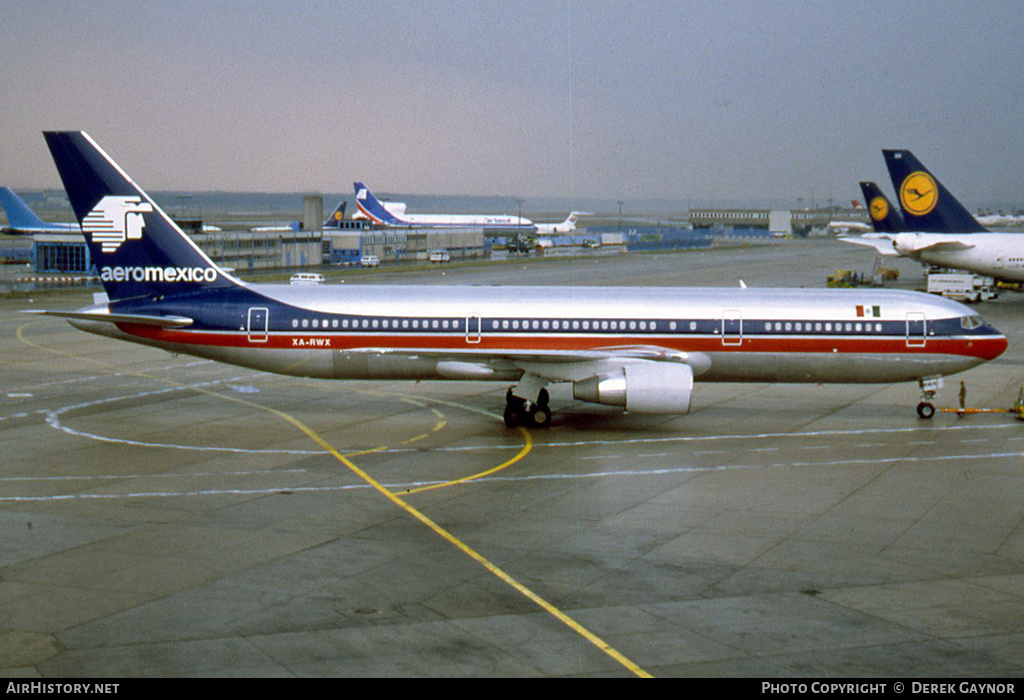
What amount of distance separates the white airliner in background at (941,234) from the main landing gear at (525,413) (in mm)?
49320

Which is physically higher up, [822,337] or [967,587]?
[822,337]

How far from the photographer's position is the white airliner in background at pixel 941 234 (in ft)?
228

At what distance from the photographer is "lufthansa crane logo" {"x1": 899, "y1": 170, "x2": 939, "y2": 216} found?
232ft

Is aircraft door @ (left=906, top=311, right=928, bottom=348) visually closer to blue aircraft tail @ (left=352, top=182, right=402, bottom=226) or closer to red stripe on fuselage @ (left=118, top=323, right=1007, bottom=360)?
red stripe on fuselage @ (left=118, top=323, right=1007, bottom=360)

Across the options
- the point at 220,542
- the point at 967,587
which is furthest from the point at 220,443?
the point at 967,587

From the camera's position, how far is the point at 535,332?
3194 centimetres

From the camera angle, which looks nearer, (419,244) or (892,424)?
(892,424)

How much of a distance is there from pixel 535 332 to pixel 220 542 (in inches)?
575

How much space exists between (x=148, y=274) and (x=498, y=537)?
61.9 feet

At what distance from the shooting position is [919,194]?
233 ft

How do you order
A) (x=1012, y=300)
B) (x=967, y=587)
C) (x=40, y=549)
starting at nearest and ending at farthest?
(x=967, y=587)
(x=40, y=549)
(x=1012, y=300)

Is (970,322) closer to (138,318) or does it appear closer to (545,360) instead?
(545,360)
